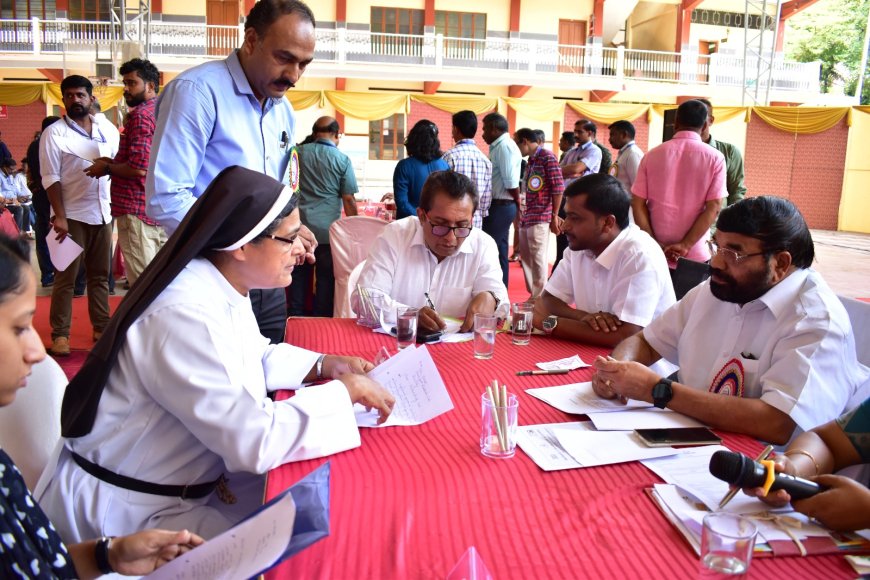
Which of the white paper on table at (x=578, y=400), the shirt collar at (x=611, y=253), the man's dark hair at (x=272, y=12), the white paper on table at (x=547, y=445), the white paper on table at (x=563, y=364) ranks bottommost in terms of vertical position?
the white paper on table at (x=563, y=364)

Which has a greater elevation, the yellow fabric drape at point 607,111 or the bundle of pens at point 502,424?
the yellow fabric drape at point 607,111

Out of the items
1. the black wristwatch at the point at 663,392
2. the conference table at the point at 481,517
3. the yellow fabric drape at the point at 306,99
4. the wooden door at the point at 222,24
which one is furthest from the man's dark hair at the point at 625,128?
the wooden door at the point at 222,24

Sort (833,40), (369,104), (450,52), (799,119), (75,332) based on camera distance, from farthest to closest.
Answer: (833,40) → (450,52) → (369,104) → (799,119) → (75,332)

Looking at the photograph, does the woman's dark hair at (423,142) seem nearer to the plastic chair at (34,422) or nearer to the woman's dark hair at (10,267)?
the plastic chair at (34,422)

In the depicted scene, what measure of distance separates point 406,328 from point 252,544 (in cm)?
129

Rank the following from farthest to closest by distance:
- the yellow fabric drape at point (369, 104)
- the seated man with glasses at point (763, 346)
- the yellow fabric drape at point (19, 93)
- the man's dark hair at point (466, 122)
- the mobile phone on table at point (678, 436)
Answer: the yellow fabric drape at point (369, 104) < the yellow fabric drape at point (19, 93) < the man's dark hair at point (466, 122) < the seated man with glasses at point (763, 346) < the mobile phone on table at point (678, 436)

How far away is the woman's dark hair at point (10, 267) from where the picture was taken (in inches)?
38.9

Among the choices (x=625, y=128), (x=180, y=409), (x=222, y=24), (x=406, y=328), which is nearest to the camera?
(x=180, y=409)

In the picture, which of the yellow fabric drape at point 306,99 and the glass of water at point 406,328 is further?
the yellow fabric drape at point 306,99

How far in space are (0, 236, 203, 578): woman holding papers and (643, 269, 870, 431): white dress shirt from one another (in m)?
1.34

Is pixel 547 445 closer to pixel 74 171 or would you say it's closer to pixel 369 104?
pixel 74 171

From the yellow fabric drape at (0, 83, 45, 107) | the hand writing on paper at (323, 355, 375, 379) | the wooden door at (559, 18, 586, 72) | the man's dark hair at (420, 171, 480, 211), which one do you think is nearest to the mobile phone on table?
the hand writing on paper at (323, 355, 375, 379)

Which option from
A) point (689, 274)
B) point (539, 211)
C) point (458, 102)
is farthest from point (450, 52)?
point (689, 274)

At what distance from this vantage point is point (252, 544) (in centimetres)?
94
